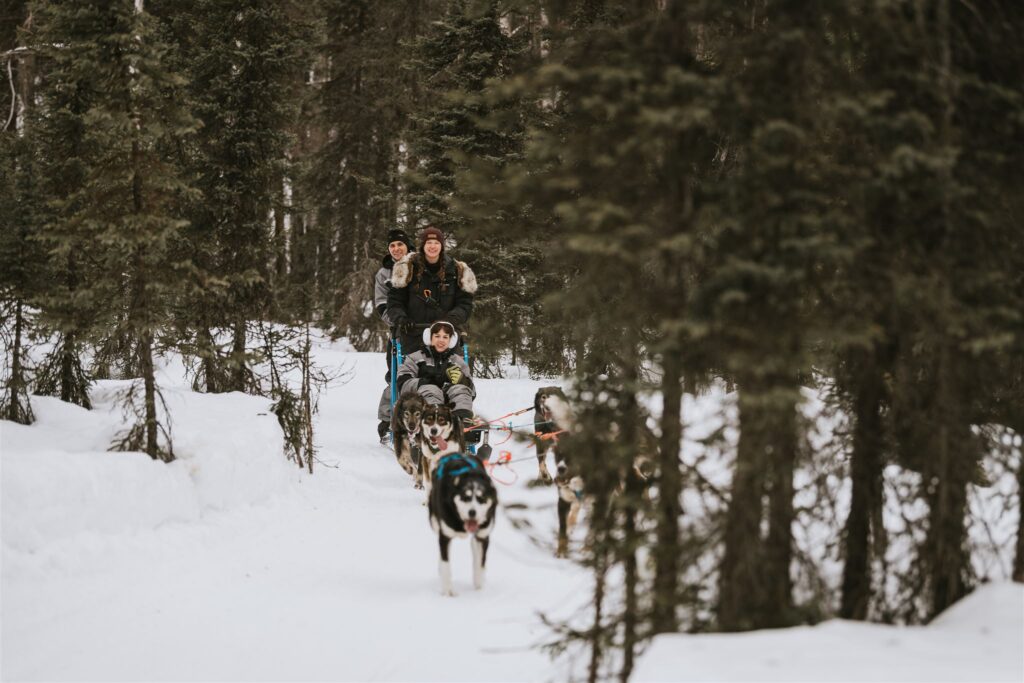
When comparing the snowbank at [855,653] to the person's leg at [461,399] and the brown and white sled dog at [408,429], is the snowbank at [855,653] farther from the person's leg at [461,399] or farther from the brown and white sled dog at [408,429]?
the person's leg at [461,399]

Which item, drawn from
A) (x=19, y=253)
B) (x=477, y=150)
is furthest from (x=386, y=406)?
(x=477, y=150)

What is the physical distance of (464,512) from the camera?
5.87 meters

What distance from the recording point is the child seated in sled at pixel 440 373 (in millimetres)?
9414

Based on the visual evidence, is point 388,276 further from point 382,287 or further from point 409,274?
point 409,274

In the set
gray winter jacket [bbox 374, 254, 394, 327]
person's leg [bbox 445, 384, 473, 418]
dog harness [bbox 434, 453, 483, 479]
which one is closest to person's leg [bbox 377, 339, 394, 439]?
gray winter jacket [bbox 374, 254, 394, 327]

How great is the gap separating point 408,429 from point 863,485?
5513 mm

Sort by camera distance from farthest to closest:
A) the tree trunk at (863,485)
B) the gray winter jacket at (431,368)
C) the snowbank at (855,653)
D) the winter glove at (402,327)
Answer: the winter glove at (402,327) → the gray winter jacket at (431,368) → the tree trunk at (863,485) → the snowbank at (855,653)

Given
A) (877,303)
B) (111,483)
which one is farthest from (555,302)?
(111,483)

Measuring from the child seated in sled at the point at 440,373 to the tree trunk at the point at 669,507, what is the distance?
550cm

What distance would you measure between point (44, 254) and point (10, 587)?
16.4 ft

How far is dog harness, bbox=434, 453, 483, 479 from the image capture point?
616cm

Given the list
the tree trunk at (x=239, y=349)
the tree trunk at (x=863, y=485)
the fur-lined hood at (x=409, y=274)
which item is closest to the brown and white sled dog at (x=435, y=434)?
the fur-lined hood at (x=409, y=274)

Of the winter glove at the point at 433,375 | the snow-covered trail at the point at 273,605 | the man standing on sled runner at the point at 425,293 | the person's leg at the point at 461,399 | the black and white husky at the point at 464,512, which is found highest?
the man standing on sled runner at the point at 425,293

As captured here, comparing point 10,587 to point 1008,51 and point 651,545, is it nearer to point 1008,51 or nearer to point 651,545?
point 651,545
